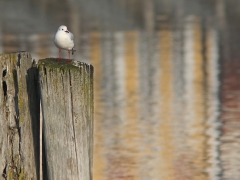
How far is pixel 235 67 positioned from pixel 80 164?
13.2m

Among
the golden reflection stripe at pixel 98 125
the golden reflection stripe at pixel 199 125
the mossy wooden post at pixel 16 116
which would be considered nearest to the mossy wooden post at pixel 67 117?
the mossy wooden post at pixel 16 116

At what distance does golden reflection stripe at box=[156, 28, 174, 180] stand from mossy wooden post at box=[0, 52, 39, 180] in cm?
385

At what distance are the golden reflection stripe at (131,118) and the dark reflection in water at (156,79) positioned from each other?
0.05 ft

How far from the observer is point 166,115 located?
1288 cm

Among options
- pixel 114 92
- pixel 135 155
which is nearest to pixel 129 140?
pixel 135 155

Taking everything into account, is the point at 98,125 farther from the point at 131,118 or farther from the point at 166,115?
the point at 166,115

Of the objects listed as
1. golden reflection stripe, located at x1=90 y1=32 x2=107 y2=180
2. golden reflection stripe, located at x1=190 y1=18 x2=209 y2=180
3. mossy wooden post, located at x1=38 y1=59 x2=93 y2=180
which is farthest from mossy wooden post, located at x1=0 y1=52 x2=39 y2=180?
golden reflection stripe, located at x1=190 y1=18 x2=209 y2=180

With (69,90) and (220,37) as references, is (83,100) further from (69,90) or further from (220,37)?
(220,37)

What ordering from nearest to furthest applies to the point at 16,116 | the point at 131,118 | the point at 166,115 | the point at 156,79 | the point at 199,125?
the point at 16,116
the point at 199,125
the point at 131,118
the point at 166,115
the point at 156,79

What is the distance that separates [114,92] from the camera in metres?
15.2

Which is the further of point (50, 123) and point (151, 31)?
point (151, 31)

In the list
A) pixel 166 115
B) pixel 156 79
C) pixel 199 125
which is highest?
pixel 156 79

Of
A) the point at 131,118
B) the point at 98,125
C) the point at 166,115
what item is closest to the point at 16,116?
the point at 98,125

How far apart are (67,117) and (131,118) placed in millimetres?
7463
